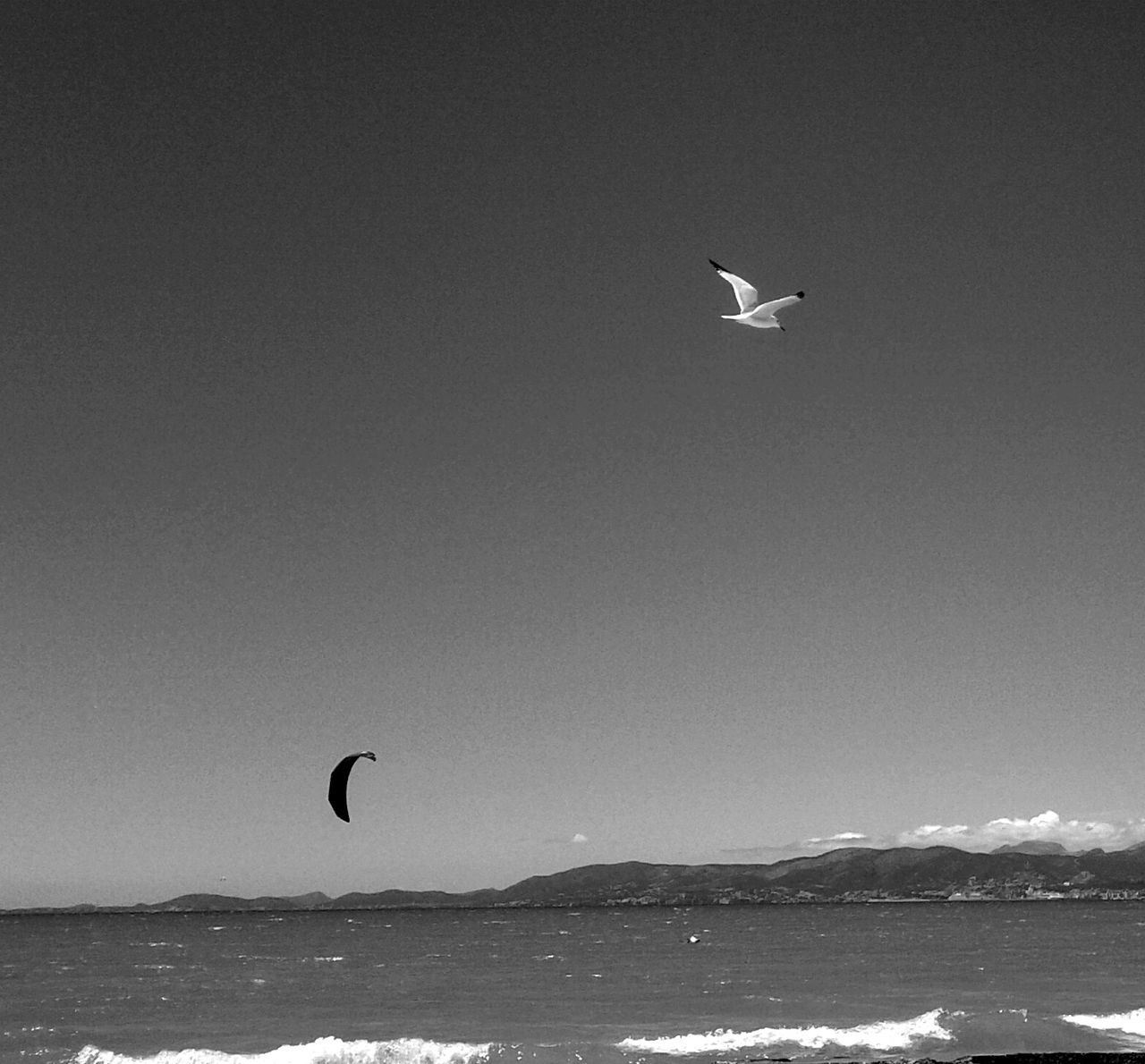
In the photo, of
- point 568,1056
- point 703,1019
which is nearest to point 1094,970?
point 703,1019

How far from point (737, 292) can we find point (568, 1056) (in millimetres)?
21938

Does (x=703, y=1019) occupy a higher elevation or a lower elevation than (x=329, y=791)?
lower

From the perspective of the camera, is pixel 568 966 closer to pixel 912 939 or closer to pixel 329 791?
pixel 912 939

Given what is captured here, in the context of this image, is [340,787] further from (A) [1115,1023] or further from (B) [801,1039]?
(A) [1115,1023]

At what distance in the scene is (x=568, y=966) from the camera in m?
63.4

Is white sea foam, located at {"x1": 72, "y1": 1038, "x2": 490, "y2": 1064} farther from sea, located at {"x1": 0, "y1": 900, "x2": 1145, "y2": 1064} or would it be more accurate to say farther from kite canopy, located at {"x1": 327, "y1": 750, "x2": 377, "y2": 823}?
kite canopy, located at {"x1": 327, "y1": 750, "x2": 377, "y2": 823}

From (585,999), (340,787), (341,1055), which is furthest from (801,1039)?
→ (340,787)

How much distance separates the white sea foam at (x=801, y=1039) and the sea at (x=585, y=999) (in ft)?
0.35

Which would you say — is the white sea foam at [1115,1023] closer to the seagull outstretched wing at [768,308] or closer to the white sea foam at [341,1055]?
the white sea foam at [341,1055]

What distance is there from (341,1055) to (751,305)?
23.8 m

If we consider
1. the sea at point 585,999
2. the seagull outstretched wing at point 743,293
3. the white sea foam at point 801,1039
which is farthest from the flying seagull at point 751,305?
the white sea foam at point 801,1039

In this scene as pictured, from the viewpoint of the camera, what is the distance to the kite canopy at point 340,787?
6457mm

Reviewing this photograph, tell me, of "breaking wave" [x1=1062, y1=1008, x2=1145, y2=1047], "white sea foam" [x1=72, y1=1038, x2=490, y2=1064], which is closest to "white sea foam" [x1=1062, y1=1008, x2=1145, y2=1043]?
"breaking wave" [x1=1062, y1=1008, x2=1145, y2=1047]

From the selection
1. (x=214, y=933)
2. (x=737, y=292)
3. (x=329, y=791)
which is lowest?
(x=214, y=933)
